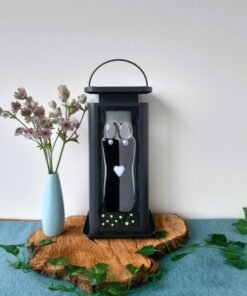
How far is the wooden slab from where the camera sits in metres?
0.62

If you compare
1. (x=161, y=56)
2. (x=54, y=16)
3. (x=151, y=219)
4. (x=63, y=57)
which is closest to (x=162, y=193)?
(x=151, y=219)

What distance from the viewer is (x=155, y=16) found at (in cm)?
89

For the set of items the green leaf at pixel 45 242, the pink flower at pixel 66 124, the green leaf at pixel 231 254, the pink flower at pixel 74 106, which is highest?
the pink flower at pixel 74 106

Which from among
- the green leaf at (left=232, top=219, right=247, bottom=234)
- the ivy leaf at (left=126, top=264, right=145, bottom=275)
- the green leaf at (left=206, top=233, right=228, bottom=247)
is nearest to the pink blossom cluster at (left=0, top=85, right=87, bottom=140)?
the ivy leaf at (left=126, top=264, right=145, bottom=275)

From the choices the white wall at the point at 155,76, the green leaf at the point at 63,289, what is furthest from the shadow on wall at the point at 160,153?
the green leaf at the point at 63,289

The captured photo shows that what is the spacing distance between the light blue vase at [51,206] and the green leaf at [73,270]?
7.5 inches

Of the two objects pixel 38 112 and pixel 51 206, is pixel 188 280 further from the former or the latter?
pixel 38 112

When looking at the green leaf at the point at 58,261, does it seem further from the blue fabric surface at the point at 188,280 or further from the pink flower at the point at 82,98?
the pink flower at the point at 82,98

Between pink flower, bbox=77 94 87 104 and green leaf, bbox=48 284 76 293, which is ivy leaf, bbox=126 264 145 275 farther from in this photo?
pink flower, bbox=77 94 87 104

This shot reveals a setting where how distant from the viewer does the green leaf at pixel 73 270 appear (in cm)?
60

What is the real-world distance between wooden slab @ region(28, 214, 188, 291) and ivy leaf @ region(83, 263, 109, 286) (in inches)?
0.7

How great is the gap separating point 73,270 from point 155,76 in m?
0.63

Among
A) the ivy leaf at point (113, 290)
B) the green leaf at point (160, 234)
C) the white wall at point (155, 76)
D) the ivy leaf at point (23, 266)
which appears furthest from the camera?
the white wall at point (155, 76)

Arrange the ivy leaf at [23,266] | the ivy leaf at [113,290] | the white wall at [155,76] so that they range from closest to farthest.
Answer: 1. the ivy leaf at [113,290]
2. the ivy leaf at [23,266]
3. the white wall at [155,76]
